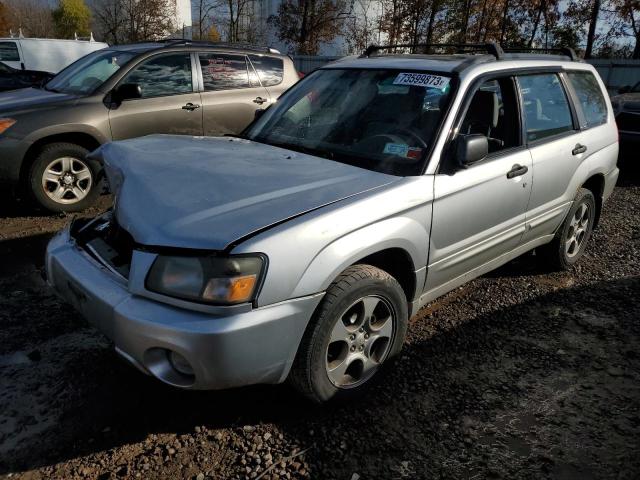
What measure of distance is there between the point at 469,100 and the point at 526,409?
5.73 feet

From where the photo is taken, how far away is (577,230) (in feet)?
14.6

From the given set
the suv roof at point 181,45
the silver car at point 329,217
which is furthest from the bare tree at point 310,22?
the silver car at point 329,217

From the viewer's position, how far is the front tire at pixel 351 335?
2318 millimetres

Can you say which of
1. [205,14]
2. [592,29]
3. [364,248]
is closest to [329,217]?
[364,248]

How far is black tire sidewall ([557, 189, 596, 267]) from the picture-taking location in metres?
4.16

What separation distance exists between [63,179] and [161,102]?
4.46 ft

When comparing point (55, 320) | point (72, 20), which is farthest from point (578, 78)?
point (72, 20)

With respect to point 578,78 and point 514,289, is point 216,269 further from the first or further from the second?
point 578,78

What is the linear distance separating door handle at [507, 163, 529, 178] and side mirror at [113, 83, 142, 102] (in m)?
4.05

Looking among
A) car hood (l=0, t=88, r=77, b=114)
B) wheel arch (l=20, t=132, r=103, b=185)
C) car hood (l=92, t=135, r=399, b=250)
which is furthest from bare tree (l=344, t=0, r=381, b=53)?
car hood (l=92, t=135, r=399, b=250)

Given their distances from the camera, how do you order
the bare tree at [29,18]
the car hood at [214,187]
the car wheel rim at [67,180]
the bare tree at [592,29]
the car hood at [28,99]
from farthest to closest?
the bare tree at [29,18]
the bare tree at [592,29]
the car wheel rim at [67,180]
the car hood at [28,99]
the car hood at [214,187]

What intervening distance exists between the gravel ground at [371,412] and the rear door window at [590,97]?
1665mm

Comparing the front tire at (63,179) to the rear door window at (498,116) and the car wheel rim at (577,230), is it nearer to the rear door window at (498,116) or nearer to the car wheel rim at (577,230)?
the rear door window at (498,116)

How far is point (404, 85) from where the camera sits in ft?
10.4
